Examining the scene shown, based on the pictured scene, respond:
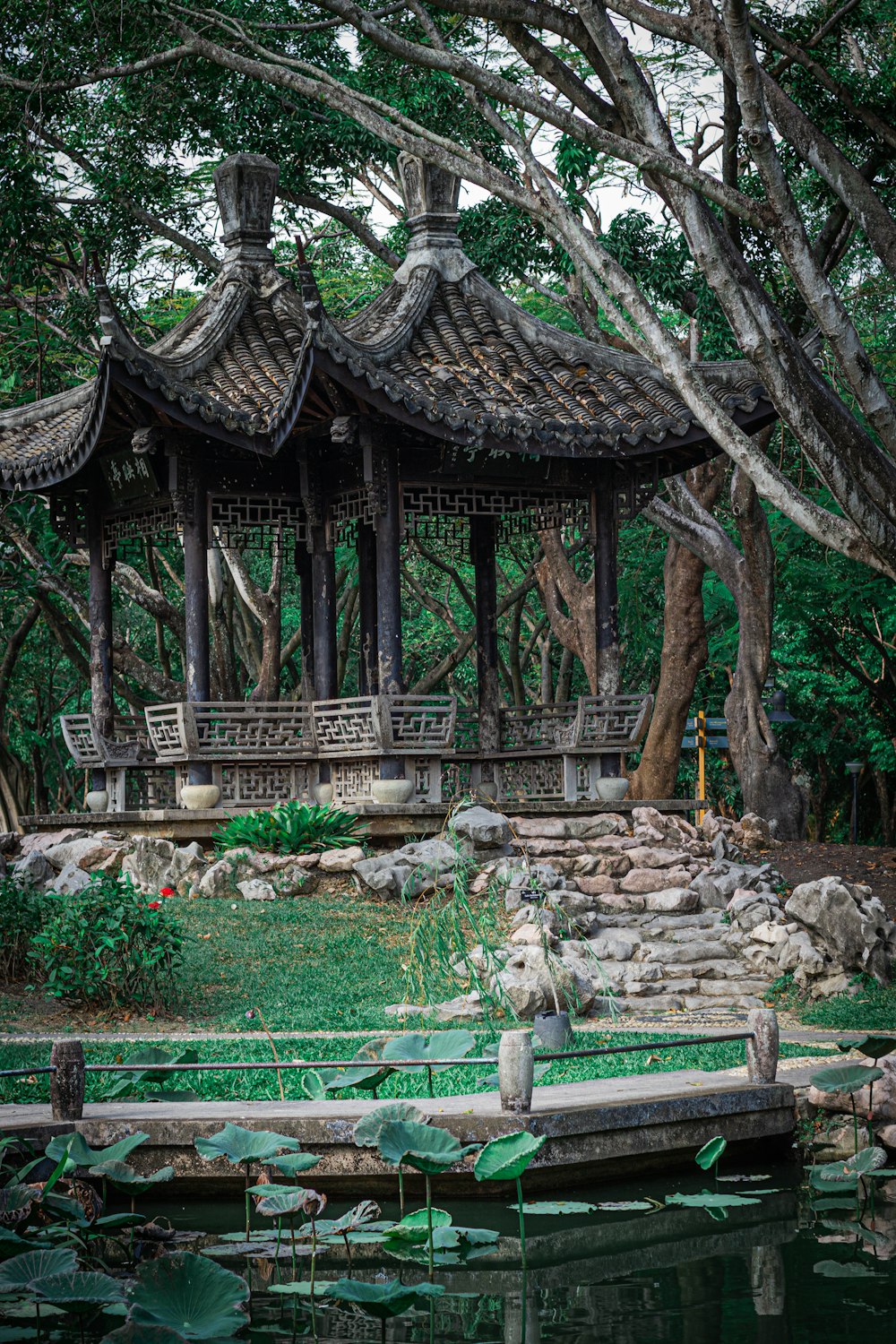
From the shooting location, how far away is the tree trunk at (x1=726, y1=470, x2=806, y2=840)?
66.7 ft

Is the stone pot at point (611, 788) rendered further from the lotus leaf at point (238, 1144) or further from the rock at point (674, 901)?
the lotus leaf at point (238, 1144)

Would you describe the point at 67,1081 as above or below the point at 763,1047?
above

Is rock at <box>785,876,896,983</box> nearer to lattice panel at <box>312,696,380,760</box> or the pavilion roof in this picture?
lattice panel at <box>312,696,380,760</box>

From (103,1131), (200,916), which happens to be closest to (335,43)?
(200,916)

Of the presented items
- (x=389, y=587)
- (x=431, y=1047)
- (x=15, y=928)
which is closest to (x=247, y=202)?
(x=389, y=587)

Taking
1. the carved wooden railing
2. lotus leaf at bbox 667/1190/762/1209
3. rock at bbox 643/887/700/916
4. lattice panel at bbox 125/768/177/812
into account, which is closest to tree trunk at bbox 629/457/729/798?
the carved wooden railing

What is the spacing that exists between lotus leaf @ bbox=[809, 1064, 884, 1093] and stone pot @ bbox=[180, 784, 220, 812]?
9.12 meters

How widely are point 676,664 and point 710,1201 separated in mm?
13850

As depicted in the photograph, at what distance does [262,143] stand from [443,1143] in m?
16.0

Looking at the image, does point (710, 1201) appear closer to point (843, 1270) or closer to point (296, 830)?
point (843, 1270)

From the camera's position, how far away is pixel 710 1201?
25.6 ft

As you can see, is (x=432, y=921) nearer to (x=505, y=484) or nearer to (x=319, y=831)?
(x=319, y=831)

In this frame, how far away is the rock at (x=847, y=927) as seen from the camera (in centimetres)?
1306

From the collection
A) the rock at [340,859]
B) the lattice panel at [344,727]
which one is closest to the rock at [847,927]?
the rock at [340,859]
